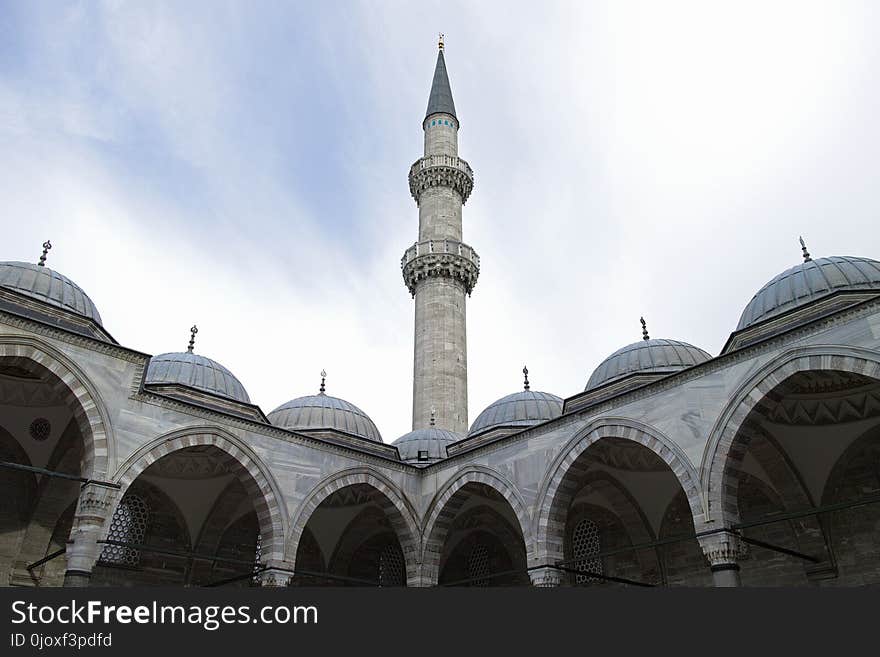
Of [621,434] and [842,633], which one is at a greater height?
[621,434]

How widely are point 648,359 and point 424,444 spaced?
6.26 m

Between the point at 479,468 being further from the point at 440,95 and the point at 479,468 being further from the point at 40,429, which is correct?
the point at 440,95

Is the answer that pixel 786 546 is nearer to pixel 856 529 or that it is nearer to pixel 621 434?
pixel 856 529

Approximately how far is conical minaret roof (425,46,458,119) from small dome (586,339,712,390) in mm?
15603

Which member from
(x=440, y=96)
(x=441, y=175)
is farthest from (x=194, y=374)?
(x=440, y=96)

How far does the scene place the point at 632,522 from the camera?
14.5m

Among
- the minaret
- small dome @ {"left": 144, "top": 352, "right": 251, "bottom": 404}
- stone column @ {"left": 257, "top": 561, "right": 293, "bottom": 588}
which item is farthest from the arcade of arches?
the minaret

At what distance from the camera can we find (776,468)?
41.2ft

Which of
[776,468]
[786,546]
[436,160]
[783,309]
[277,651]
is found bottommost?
[277,651]

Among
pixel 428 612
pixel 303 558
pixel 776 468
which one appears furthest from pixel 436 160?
pixel 428 612

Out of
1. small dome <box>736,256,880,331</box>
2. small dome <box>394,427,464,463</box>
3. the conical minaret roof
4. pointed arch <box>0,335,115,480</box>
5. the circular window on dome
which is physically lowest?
pointed arch <box>0,335,115,480</box>

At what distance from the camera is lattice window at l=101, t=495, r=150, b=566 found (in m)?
14.2

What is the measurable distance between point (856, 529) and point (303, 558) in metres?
11.5

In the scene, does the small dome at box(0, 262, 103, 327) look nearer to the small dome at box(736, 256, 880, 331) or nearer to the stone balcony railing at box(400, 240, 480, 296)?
the stone balcony railing at box(400, 240, 480, 296)
